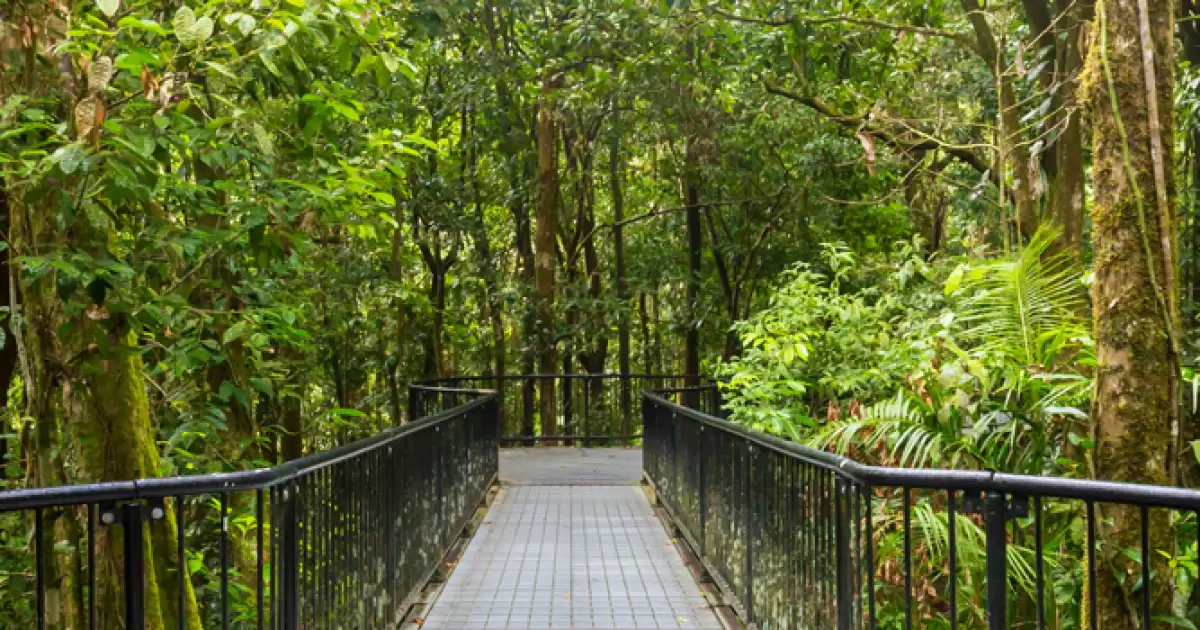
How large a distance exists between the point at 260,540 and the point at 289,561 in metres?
0.58

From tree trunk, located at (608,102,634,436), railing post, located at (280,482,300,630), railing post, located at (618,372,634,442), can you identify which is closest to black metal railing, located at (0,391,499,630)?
railing post, located at (280,482,300,630)

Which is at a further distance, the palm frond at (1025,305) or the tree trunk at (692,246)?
the tree trunk at (692,246)

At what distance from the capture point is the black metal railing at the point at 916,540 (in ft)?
11.7

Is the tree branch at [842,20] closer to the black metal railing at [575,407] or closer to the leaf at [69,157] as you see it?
the black metal railing at [575,407]

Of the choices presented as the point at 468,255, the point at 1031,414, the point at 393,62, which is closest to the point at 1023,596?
the point at 1031,414

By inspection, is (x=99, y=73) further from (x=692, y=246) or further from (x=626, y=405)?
(x=692, y=246)

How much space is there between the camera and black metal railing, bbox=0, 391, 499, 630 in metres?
3.81

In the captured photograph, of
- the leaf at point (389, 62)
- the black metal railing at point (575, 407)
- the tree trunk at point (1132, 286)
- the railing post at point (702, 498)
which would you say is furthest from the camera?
the black metal railing at point (575, 407)

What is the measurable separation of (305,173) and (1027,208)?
789 centimetres

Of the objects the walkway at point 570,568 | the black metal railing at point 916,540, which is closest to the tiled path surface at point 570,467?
the walkway at point 570,568

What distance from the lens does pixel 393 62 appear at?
5828mm

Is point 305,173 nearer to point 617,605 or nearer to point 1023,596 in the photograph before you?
point 617,605

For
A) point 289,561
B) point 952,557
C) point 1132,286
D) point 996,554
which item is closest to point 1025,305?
point 1132,286

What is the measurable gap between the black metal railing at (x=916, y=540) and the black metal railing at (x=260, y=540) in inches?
87.1
